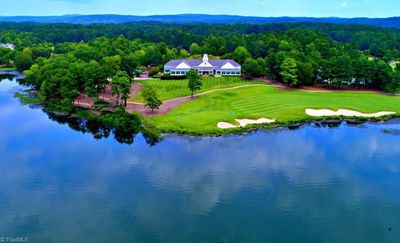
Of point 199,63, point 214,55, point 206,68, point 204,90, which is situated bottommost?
point 204,90

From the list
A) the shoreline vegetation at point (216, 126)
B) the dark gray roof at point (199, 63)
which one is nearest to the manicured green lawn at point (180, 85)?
the shoreline vegetation at point (216, 126)

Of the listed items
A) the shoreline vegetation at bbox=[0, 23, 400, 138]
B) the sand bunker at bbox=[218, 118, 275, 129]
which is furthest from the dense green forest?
the sand bunker at bbox=[218, 118, 275, 129]

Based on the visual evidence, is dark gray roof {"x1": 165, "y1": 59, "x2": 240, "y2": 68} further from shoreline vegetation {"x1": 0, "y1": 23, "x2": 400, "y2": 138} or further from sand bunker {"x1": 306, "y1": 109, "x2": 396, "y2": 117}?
sand bunker {"x1": 306, "y1": 109, "x2": 396, "y2": 117}

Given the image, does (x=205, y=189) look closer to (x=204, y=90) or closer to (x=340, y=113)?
(x=340, y=113)

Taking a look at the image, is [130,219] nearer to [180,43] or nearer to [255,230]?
[255,230]

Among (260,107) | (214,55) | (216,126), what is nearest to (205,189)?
(216,126)

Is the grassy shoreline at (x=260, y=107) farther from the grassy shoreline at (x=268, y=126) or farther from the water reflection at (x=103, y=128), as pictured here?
the water reflection at (x=103, y=128)

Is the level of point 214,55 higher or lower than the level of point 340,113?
higher

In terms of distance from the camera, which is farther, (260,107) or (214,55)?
(214,55)
